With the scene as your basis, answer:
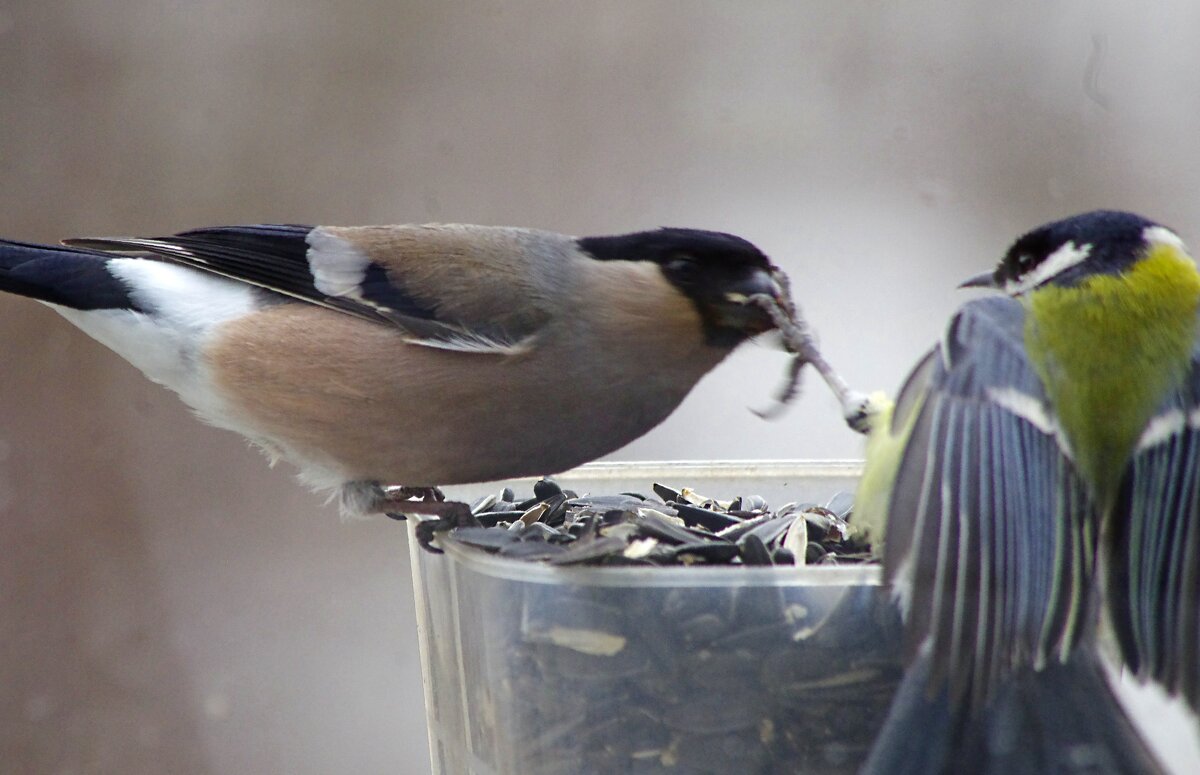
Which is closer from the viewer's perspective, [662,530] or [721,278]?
[662,530]

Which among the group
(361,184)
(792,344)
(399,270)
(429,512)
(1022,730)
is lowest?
(1022,730)

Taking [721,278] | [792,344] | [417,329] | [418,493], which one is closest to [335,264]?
[417,329]

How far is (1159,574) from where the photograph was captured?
112 centimetres

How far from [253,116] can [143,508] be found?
0.85 metres

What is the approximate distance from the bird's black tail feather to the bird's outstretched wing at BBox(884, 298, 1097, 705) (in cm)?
123

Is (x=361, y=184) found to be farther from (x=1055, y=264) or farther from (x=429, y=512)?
(x=1055, y=264)

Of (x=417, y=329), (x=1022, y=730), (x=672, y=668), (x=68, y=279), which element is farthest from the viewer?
(x=68, y=279)

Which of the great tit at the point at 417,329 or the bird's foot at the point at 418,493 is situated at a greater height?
the great tit at the point at 417,329

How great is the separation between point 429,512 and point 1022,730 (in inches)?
31.9

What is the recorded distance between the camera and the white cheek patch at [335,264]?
1.79m

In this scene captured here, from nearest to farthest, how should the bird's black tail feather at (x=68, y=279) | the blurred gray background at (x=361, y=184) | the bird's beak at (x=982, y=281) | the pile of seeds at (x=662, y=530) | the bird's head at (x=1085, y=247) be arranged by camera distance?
the pile of seeds at (x=662, y=530)
the bird's head at (x=1085, y=247)
the bird's beak at (x=982, y=281)
the bird's black tail feather at (x=68, y=279)
the blurred gray background at (x=361, y=184)

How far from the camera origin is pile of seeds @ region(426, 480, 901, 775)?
114 centimetres

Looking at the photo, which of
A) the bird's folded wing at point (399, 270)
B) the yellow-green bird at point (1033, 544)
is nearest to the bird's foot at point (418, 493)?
the bird's folded wing at point (399, 270)

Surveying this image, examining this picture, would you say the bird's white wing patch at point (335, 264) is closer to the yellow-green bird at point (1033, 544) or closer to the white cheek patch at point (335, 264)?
the white cheek patch at point (335, 264)
